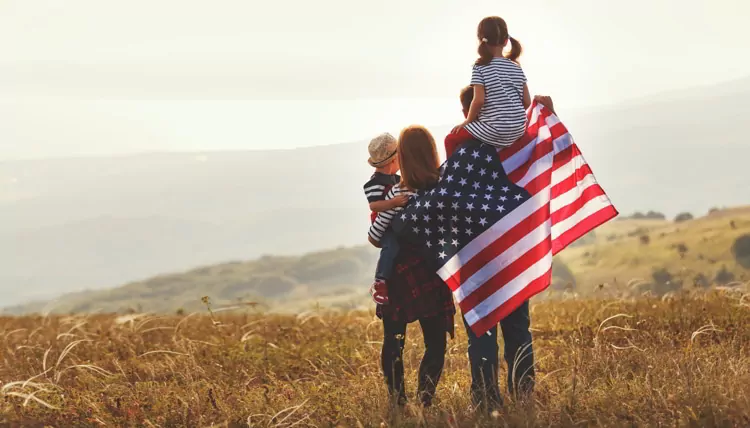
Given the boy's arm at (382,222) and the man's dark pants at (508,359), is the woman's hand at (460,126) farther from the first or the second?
the man's dark pants at (508,359)

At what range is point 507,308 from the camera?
20.6 ft

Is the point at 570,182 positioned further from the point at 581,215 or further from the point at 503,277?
the point at 503,277

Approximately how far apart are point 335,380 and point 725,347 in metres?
4.26

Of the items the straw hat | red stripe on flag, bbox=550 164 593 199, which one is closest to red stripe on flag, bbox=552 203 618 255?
red stripe on flag, bbox=550 164 593 199

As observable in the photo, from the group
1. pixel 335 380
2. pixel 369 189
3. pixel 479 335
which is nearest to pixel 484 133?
pixel 369 189

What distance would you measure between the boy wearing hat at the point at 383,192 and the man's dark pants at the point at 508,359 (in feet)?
2.58

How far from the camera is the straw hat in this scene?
6434 millimetres

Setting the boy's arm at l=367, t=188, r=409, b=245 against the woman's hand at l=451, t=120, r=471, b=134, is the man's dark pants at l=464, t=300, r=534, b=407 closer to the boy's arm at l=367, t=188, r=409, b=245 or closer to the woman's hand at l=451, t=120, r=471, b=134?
the boy's arm at l=367, t=188, r=409, b=245

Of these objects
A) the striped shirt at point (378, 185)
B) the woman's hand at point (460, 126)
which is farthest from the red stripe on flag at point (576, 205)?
the striped shirt at point (378, 185)

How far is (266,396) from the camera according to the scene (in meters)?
7.13

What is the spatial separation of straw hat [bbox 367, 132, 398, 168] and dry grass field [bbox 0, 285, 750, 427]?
1943 millimetres

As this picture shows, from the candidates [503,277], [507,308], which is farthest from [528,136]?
[507,308]

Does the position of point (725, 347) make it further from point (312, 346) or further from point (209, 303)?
point (209, 303)

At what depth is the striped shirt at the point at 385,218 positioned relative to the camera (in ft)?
21.1
